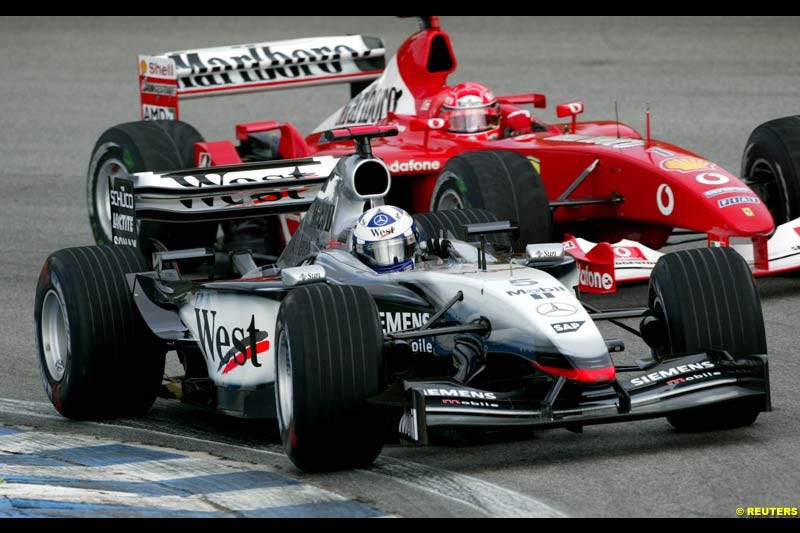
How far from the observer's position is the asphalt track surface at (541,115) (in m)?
7.61

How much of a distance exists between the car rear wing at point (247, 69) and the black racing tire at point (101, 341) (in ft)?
17.7

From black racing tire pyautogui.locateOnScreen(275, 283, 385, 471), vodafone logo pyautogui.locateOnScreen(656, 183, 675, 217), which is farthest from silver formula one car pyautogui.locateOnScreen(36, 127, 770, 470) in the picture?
vodafone logo pyautogui.locateOnScreen(656, 183, 675, 217)

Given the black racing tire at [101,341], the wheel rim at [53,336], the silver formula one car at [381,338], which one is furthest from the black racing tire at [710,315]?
the wheel rim at [53,336]

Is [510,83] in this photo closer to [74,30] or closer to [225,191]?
[74,30]

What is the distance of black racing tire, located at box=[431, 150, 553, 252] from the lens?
41.1 ft

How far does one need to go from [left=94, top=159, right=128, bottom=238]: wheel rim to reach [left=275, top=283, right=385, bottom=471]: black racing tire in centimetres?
629

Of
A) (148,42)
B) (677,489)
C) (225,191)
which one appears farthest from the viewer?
(148,42)

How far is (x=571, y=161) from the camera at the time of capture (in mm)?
13508

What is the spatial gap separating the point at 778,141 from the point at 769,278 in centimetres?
113

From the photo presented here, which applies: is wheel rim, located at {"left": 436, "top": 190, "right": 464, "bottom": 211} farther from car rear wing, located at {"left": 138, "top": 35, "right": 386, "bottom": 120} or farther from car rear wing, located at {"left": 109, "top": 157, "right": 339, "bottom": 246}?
car rear wing, located at {"left": 138, "top": 35, "right": 386, "bottom": 120}

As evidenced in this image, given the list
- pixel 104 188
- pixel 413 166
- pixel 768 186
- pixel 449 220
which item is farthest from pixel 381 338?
pixel 104 188

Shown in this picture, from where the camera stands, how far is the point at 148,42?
30250mm

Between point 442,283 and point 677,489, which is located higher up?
point 442,283
